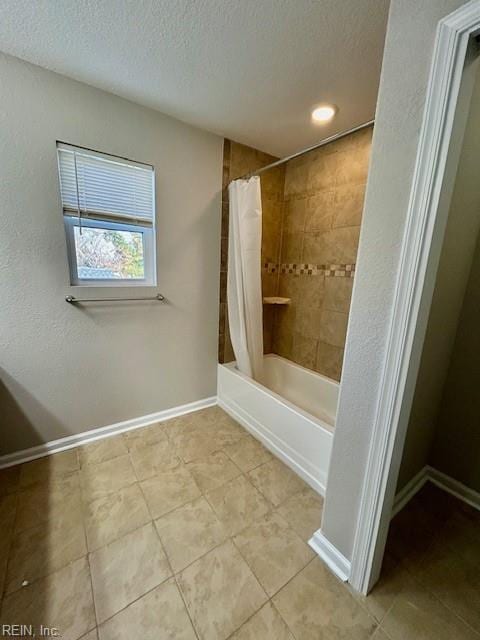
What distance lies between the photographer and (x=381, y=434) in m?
0.87

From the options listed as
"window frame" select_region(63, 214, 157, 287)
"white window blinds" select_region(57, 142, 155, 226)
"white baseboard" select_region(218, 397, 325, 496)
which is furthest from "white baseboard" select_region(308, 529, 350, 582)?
"white window blinds" select_region(57, 142, 155, 226)

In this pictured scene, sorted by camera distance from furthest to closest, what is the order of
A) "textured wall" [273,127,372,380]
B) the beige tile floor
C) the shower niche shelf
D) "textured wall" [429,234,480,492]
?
1. the shower niche shelf
2. "textured wall" [273,127,372,380]
3. "textured wall" [429,234,480,492]
4. the beige tile floor

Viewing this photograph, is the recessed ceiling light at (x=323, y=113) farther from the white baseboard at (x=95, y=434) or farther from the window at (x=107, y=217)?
the white baseboard at (x=95, y=434)

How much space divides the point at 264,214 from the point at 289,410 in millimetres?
1719

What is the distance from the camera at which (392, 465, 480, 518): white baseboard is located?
1.42 metres

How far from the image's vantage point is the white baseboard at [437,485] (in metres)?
1.42

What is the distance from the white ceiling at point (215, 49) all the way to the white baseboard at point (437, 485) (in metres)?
2.23

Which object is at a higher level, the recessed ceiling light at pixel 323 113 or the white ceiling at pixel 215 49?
the white ceiling at pixel 215 49

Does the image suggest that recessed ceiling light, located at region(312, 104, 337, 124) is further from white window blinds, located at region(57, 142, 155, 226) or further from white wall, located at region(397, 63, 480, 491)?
white window blinds, located at region(57, 142, 155, 226)

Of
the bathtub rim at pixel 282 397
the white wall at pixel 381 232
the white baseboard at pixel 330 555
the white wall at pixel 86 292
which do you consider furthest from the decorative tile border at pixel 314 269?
the white baseboard at pixel 330 555

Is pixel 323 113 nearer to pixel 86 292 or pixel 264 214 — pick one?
pixel 264 214

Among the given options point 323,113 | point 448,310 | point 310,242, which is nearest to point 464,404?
point 448,310

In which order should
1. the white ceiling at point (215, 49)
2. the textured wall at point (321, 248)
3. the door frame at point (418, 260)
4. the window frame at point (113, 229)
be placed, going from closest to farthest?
1. the door frame at point (418, 260)
2. the white ceiling at point (215, 49)
3. the window frame at point (113, 229)
4. the textured wall at point (321, 248)

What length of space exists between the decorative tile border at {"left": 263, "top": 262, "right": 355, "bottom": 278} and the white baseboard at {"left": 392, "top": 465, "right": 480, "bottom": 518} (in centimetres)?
136
